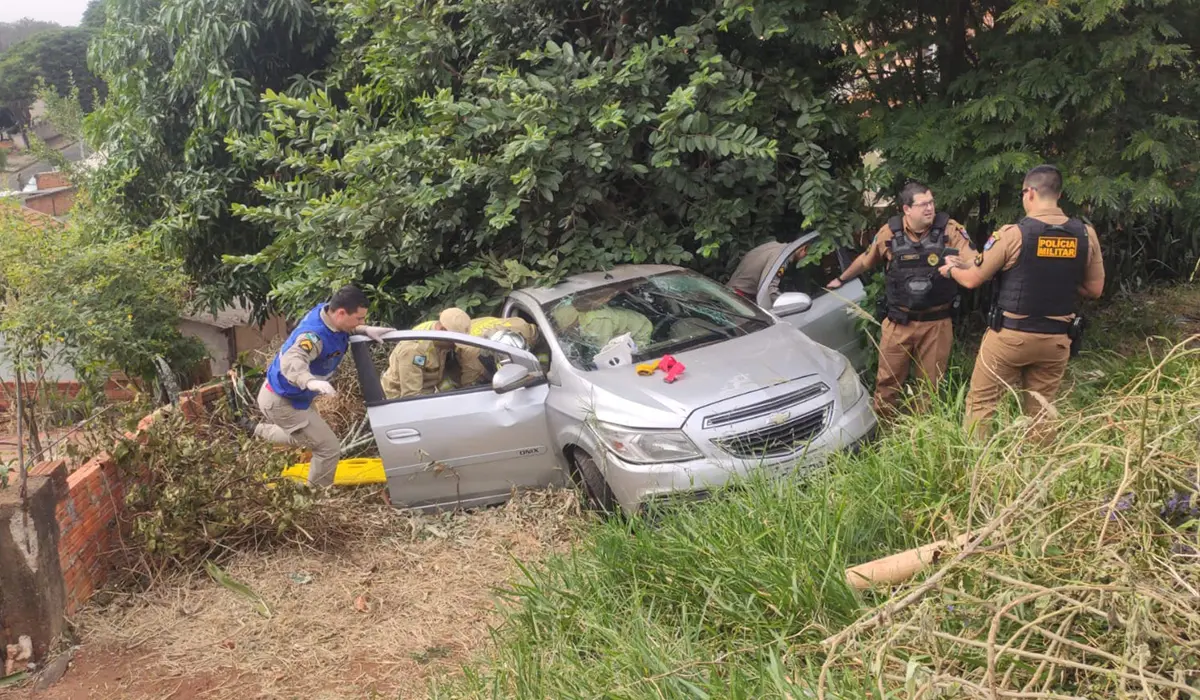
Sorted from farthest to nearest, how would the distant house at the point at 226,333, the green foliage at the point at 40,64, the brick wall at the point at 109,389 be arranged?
1. the green foliage at the point at 40,64
2. the distant house at the point at 226,333
3. the brick wall at the point at 109,389

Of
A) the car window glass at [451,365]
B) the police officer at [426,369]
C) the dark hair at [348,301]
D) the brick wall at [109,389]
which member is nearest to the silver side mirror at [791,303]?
the car window glass at [451,365]

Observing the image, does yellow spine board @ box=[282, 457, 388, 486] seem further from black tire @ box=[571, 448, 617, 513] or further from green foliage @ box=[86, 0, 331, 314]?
green foliage @ box=[86, 0, 331, 314]

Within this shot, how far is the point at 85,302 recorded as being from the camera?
316 inches

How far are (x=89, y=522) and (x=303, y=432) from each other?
1.39 metres

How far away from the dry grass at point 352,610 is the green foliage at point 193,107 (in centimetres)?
487

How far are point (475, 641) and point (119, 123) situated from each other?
8069 millimetres

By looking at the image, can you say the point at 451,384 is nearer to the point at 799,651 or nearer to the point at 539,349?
the point at 539,349

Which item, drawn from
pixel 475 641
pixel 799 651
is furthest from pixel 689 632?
pixel 475 641

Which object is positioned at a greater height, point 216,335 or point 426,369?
point 426,369

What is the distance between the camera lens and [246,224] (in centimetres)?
980

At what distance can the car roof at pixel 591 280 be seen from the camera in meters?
5.99

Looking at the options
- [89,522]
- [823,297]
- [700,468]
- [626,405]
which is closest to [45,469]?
[89,522]

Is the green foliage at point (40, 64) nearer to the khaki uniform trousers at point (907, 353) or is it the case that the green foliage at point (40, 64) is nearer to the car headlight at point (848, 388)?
the khaki uniform trousers at point (907, 353)

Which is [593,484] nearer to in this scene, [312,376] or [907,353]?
[312,376]
